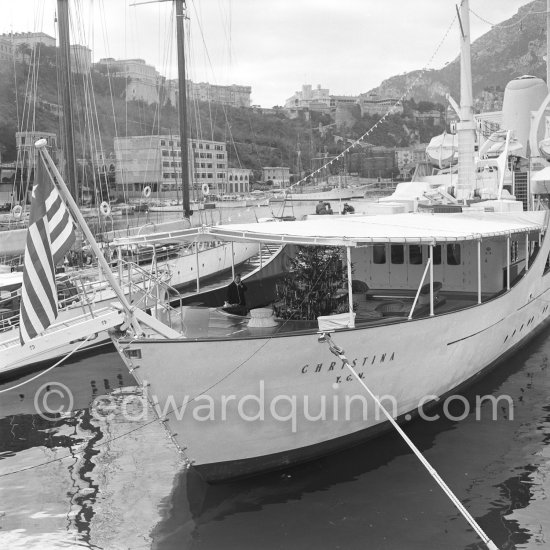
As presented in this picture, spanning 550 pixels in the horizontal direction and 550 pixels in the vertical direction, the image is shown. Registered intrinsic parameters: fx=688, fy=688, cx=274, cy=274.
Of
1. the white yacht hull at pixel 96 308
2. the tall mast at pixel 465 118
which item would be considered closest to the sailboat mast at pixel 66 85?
the white yacht hull at pixel 96 308

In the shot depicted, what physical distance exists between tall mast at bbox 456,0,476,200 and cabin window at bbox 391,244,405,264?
5851 mm

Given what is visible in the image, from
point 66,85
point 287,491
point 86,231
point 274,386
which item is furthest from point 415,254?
point 66,85

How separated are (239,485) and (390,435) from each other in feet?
10.8

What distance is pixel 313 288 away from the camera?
1264cm

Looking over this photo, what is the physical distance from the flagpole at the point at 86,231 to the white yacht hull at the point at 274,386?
0.49m

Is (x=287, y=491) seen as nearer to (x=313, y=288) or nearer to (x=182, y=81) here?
(x=313, y=288)

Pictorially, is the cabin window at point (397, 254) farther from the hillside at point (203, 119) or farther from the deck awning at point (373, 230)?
the hillside at point (203, 119)

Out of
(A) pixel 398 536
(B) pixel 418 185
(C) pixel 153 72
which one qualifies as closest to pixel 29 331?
(A) pixel 398 536

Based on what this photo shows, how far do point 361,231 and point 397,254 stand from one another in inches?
174

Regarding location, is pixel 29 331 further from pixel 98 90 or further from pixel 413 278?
pixel 98 90

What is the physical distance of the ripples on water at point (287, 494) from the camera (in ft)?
31.4

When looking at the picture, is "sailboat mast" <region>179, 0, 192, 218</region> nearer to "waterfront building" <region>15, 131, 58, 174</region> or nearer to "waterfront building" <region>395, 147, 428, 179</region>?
"waterfront building" <region>15, 131, 58, 174</region>

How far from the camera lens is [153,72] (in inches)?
6590
